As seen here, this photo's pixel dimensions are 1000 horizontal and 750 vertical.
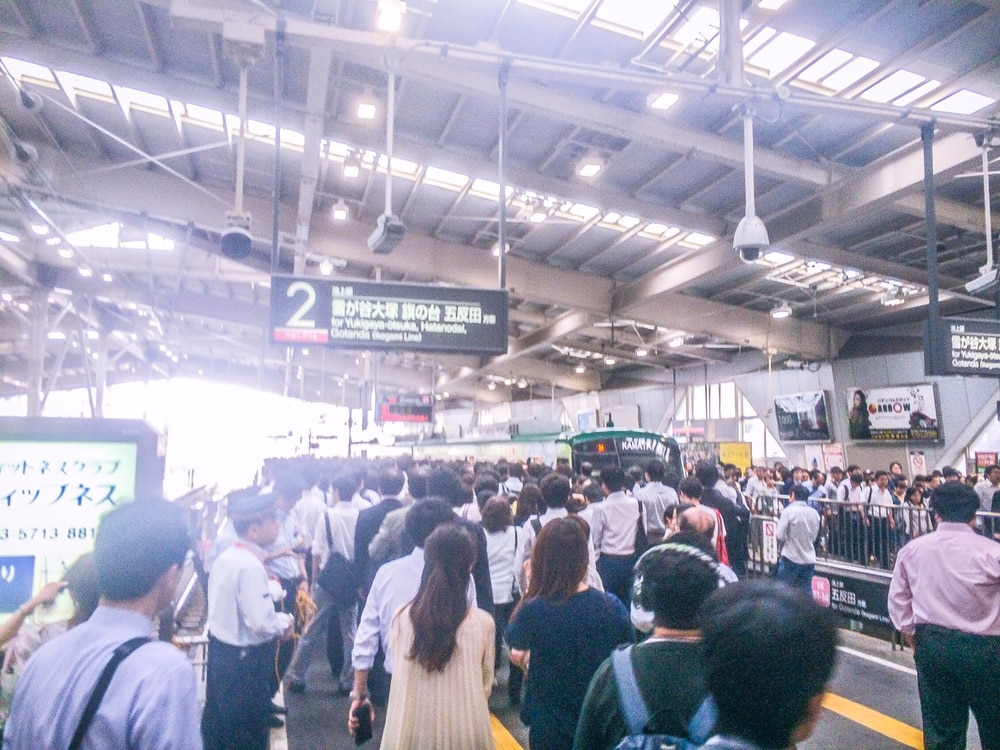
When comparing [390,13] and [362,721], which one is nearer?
[362,721]

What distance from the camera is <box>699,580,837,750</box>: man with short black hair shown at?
1360mm

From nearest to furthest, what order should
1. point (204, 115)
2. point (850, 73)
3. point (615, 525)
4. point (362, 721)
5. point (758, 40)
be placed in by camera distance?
1. point (362, 721)
2. point (615, 525)
3. point (758, 40)
4. point (850, 73)
5. point (204, 115)

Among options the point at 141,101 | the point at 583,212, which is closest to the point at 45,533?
the point at 141,101

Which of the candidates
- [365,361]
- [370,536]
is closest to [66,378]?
[365,361]

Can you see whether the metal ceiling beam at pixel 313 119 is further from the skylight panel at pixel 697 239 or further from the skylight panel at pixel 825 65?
the skylight panel at pixel 697 239

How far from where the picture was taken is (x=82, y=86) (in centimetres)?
1012

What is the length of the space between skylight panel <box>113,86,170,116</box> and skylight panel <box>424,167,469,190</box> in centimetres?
387

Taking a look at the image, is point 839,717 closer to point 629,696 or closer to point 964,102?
point 629,696

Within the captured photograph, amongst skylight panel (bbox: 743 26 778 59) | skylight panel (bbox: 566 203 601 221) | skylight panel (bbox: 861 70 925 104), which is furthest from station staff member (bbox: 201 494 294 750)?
skylight panel (bbox: 566 203 601 221)

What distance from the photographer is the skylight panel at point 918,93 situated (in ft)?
26.1

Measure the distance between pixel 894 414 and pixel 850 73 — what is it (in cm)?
1391

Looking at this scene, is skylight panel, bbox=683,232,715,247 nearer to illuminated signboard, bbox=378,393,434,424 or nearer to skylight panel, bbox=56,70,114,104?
skylight panel, bbox=56,70,114,104

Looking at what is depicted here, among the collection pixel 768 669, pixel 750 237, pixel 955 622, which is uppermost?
pixel 750 237

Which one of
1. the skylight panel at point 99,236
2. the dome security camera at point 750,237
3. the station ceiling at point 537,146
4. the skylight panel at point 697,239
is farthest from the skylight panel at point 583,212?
the skylight panel at point 99,236
